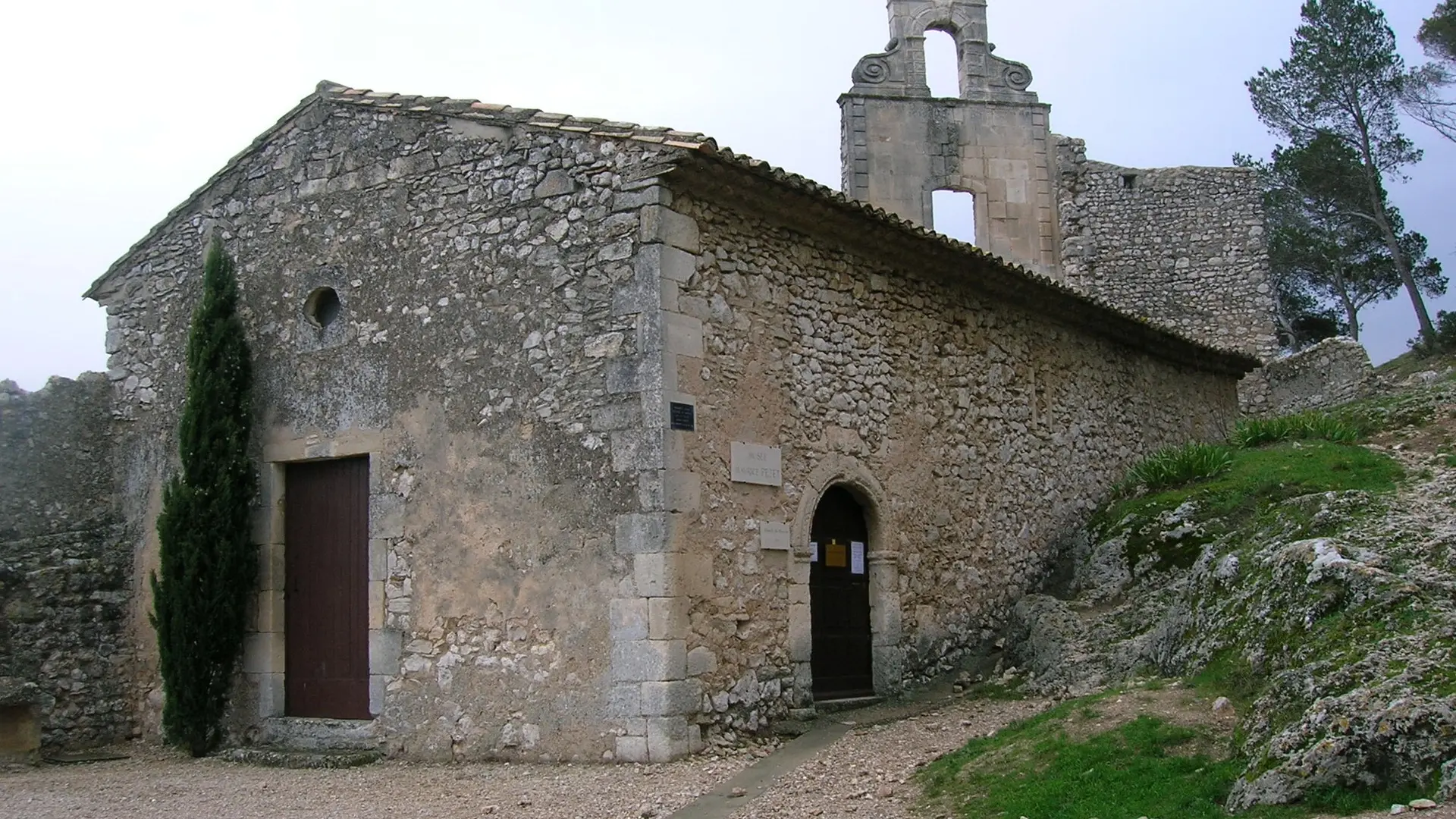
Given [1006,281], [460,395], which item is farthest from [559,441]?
[1006,281]

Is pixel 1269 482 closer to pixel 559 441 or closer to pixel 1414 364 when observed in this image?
pixel 559 441

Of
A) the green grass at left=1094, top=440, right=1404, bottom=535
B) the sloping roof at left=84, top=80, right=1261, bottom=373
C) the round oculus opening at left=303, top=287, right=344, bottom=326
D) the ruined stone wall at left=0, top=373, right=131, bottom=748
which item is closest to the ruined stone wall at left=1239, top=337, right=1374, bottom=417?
the sloping roof at left=84, top=80, right=1261, bottom=373

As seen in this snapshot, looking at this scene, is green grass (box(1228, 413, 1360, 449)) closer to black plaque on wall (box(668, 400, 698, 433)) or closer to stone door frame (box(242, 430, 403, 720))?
black plaque on wall (box(668, 400, 698, 433))

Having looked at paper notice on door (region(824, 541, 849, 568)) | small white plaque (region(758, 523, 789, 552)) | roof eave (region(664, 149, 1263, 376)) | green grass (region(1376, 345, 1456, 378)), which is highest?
green grass (region(1376, 345, 1456, 378))

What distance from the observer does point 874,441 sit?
433 inches

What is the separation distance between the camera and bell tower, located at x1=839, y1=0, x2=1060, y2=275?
19.0 m

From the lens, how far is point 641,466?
8805 mm

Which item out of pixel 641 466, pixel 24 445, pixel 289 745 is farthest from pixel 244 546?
pixel 641 466

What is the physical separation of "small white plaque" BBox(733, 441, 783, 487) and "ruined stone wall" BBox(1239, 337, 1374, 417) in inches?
593

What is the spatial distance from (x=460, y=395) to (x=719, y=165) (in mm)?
2715

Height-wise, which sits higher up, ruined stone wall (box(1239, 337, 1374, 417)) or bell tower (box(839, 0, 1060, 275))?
bell tower (box(839, 0, 1060, 275))

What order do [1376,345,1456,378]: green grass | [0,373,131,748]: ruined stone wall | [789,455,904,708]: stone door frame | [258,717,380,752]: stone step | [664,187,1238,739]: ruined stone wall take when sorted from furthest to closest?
1. [1376,345,1456,378]: green grass
2. [0,373,131,748]: ruined stone wall
3. [789,455,904,708]: stone door frame
4. [258,717,380,752]: stone step
5. [664,187,1238,739]: ruined stone wall

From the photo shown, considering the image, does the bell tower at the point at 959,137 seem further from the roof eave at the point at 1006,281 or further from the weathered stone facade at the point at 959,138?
the roof eave at the point at 1006,281

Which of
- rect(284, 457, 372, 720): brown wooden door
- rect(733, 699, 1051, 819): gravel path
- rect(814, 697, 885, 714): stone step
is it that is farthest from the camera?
rect(284, 457, 372, 720): brown wooden door
